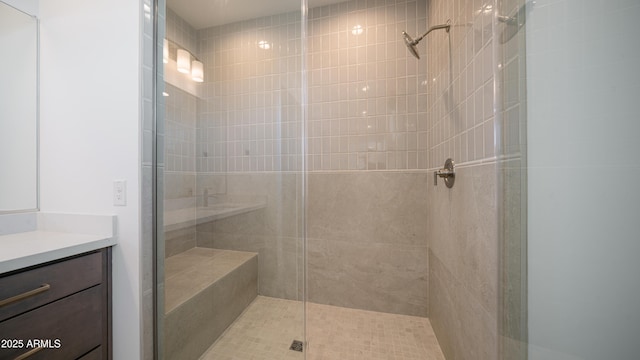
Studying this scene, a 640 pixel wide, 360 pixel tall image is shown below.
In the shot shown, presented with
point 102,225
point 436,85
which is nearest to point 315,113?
point 436,85

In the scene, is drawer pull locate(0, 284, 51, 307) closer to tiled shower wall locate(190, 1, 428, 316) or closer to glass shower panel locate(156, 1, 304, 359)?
glass shower panel locate(156, 1, 304, 359)

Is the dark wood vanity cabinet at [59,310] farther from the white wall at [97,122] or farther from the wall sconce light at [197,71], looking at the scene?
the wall sconce light at [197,71]

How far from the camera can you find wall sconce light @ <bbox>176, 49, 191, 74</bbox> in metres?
1.13

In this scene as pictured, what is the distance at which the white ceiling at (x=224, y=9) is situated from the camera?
3.75 feet

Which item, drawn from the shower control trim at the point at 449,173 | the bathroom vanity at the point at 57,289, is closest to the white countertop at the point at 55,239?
the bathroom vanity at the point at 57,289

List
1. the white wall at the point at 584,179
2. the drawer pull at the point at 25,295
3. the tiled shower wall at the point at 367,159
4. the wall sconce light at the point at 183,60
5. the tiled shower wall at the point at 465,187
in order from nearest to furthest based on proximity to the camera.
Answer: the white wall at the point at 584,179 < the drawer pull at the point at 25,295 < the tiled shower wall at the point at 465,187 < the wall sconce light at the point at 183,60 < the tiled shower wall at the point at 367,159

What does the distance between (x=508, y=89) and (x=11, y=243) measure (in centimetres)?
189

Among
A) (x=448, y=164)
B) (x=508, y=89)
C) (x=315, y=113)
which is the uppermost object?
(x=315, y=113)

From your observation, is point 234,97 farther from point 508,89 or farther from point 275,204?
Result: point 508,89

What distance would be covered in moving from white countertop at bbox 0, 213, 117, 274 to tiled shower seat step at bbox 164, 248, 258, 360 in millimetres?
283

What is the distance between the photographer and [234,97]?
1286 millimetres

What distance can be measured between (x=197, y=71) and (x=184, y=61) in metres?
0.07

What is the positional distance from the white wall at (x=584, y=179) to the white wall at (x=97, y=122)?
1.46 meters

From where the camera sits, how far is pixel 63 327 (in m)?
0.77
